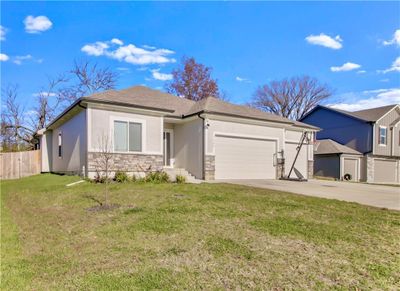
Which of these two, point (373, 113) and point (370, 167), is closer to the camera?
point (370, 167)

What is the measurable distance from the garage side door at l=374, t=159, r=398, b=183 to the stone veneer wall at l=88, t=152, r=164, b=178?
2063 centimetres

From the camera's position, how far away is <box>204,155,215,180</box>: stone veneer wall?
13.5 metres

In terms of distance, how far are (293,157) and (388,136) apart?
42.7ft

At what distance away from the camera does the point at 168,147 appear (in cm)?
1549

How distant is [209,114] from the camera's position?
45.2 ft

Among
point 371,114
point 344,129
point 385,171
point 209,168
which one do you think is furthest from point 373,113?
point 209,168

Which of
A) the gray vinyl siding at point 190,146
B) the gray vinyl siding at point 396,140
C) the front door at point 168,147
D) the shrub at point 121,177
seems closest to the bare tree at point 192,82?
the front door at point 168,147

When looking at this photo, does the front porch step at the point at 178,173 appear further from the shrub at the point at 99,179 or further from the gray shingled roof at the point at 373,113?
the gray shingled roof at the point at 373,113

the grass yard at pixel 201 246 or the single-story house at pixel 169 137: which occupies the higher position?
the single-story house at pixel 169 137

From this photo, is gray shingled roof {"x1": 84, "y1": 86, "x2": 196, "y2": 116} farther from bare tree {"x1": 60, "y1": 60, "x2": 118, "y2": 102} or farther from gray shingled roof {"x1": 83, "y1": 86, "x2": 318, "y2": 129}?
bare tree {"x1": 60, "y1": 60, "x2": 118, "y2": 102}

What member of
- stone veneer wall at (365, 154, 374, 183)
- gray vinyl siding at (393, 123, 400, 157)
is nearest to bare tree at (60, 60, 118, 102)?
stone veneer wall at (365, 154, 374, 183)

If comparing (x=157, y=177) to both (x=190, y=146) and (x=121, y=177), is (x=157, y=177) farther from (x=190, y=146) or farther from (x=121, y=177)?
(x=190, y=146)

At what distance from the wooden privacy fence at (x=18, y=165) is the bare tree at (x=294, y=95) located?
29651 mm

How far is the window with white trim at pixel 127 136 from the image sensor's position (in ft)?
40.7
